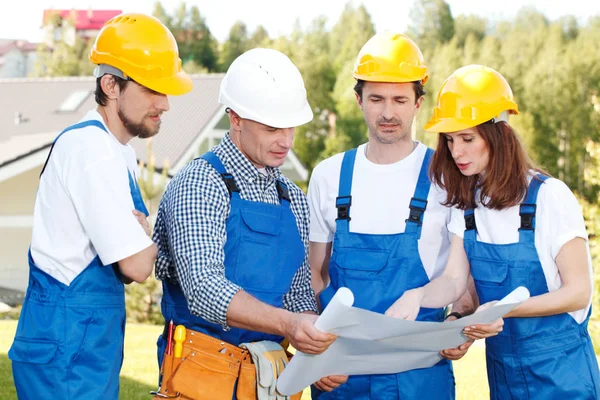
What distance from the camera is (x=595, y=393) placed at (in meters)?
3.21

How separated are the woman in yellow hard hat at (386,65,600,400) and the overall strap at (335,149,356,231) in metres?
0.38

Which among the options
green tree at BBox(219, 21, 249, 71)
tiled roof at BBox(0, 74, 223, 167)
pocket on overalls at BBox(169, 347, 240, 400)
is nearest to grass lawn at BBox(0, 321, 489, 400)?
pocket on overalls at BBox(169, 347, 240, 400)

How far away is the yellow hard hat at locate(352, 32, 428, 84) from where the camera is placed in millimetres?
3645

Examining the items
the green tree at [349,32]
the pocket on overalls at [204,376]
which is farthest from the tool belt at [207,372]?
the green tree at [349,32]

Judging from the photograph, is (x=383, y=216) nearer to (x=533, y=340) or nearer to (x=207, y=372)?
(x=533, y=340)

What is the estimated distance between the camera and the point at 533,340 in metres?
3.23

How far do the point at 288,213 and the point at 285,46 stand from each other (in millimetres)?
49951

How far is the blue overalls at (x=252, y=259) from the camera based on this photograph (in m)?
2.97

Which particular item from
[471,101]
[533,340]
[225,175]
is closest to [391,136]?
[471,101]

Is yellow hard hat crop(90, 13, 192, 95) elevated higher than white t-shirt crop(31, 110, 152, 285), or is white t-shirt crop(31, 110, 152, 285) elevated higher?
yellow hard hat crop(90, 13, 192, 95)

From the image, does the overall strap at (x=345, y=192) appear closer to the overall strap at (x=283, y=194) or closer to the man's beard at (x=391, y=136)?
the man's beard at (x=391, y=136)

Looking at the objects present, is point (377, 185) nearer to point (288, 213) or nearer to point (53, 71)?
point (288, 213)

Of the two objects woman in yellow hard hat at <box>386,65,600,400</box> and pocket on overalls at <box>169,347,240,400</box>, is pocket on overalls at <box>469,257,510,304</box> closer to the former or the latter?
woman in yellow hard hat at <box>386,65,600,400</box>

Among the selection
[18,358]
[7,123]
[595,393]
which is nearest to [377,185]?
[595,393]
